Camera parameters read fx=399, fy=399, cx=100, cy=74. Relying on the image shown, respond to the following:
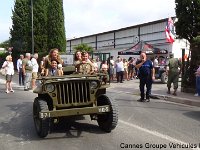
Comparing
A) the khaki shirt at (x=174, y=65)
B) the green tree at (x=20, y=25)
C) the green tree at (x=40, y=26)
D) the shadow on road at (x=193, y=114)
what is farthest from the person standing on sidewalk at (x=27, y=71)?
the green tree at (x=20, y=25)

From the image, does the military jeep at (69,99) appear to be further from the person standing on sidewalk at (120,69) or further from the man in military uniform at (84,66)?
the person standing on sidewalk at (120,69)

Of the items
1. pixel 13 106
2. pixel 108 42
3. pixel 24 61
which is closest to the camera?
pixel 13 106

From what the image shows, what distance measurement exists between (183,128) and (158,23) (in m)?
30.6

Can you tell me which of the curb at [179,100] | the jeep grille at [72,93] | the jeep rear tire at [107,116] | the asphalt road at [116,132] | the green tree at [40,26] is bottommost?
the asphalt road at [116,132]

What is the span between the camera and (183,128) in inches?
341

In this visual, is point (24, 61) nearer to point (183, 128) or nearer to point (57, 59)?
point (57, 59)

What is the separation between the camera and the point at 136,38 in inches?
1666

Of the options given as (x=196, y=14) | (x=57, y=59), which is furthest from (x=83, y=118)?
(x=196, y=14)

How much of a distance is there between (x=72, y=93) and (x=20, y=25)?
40.0 metres

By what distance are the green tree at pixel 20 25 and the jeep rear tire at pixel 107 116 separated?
3822cm

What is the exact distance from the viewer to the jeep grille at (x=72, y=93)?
25.5 feet

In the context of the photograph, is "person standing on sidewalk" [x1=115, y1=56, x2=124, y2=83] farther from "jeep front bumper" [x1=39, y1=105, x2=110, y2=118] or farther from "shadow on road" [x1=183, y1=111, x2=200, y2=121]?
"jeep front bumper" [x1=39, y1=105, x2=110, y2=118]

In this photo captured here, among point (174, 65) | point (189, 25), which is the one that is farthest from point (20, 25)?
point (174, 65)

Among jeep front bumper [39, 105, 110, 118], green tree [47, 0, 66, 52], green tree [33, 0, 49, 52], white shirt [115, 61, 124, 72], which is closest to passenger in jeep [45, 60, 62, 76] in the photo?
jeep front bumper [39, 105, 110, 118]
